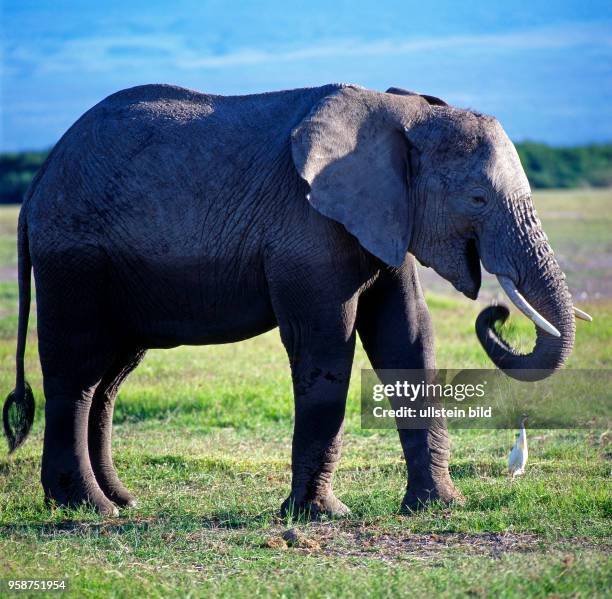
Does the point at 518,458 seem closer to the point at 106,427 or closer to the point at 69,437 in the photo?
the point at 106,427

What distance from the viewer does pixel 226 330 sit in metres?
8.23

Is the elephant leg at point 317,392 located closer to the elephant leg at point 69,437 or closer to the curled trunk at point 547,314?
the curled trunk at point 547,314

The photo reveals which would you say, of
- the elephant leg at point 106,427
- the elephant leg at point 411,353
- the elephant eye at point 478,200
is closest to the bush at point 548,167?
the elephant leg at point 106,427

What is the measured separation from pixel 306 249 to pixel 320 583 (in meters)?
2.20

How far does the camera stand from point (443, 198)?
7.77 meters

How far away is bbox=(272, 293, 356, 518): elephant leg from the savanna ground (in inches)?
8.9

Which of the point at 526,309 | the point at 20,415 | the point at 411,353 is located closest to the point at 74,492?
the point at 20,415

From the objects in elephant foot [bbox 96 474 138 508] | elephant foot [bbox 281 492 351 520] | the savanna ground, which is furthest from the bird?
elephant foot [bbox 96 474 138 508]

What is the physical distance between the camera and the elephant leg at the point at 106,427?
8711 mm

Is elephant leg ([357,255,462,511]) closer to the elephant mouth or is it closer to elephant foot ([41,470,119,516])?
the elephant mouth

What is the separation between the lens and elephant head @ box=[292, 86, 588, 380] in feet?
24.7

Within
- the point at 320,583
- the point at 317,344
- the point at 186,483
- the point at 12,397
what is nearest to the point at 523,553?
the point at 320,583

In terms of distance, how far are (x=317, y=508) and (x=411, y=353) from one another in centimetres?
117

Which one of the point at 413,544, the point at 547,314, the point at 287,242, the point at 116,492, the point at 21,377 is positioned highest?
the point at 287,242
